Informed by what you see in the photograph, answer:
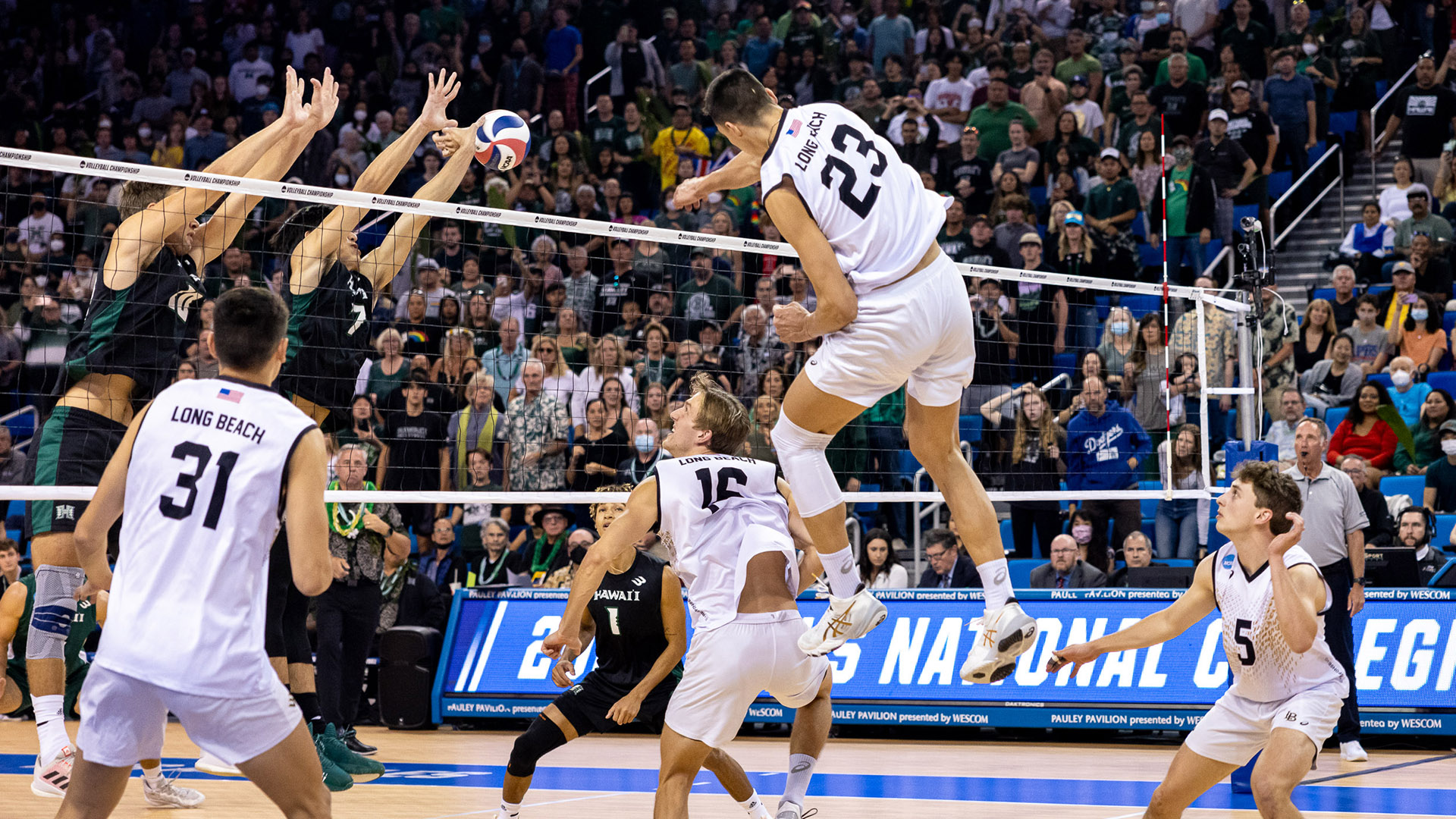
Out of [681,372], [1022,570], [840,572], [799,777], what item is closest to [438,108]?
[840,572]

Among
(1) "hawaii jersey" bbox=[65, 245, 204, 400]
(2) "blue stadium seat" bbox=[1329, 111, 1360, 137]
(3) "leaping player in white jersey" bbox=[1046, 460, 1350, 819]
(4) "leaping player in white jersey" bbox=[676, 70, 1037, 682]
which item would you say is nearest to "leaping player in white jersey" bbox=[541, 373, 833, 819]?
(4) "leaping player in white jersey" bbox=[676, 70, 1037, 682]

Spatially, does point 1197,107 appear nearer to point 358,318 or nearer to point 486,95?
point 486,95

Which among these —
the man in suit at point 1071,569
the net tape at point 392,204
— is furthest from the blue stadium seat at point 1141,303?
the net tape at point 392,204

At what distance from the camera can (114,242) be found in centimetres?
697

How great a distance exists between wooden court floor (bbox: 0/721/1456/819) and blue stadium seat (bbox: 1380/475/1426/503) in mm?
2813

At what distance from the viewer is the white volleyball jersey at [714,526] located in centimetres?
619

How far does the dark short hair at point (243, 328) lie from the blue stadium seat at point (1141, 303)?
12.1 m

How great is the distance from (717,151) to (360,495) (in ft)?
38.8

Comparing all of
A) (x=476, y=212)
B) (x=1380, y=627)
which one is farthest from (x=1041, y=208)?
(x=476, y=212)

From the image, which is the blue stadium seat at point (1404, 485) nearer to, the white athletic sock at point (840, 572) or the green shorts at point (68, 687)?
the white athletic sock at point (840, 572)

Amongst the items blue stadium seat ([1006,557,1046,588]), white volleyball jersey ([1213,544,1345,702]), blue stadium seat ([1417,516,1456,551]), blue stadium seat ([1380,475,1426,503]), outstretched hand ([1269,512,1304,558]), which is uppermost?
outstretched hand ([1269,512,1304,558])

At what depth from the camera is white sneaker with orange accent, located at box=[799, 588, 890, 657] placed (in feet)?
19.2

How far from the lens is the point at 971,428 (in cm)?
1252

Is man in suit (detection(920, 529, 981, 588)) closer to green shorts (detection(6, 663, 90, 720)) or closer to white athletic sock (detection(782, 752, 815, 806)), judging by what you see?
white athletic sock (detection(782, 752, 815, 806))
